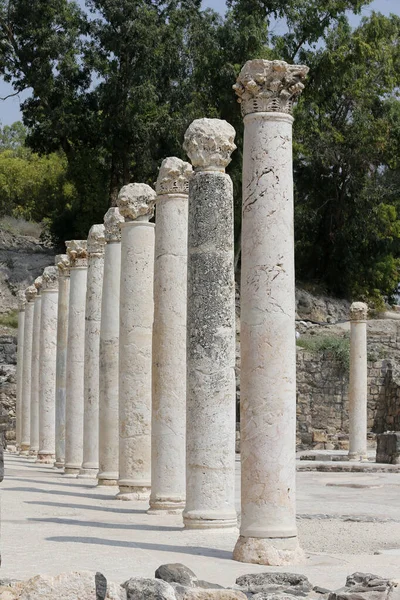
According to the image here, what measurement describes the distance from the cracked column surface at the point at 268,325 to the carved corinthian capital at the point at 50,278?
49.0ft

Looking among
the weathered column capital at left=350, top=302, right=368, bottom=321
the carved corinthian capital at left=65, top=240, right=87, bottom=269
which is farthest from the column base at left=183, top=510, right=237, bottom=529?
the weathered column capital at left=350, top=302, right=368, bottom=321

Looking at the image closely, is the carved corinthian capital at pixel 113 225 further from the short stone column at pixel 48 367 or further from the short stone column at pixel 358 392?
the short stone column at pixel 358 392

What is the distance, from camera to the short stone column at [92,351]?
18.5 m

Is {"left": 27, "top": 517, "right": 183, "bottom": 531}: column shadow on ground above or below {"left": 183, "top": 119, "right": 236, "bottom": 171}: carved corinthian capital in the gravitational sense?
below

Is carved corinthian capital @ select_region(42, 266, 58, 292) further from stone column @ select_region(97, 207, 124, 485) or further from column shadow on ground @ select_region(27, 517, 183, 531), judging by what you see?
column shadow on ground @ select_region(27, 517, 183, 531)

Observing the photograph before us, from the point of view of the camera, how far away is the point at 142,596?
257 inches

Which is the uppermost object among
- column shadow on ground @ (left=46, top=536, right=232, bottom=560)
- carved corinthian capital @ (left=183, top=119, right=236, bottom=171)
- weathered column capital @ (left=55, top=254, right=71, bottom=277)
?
weathered column capital @ (left=55, top=254, right=71, bottom=277)

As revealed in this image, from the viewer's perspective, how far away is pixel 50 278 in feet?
80.3

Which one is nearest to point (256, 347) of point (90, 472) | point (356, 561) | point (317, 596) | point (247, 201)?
point (247, 201)

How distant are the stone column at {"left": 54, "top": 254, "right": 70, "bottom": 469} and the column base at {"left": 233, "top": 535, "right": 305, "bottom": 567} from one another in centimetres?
1295

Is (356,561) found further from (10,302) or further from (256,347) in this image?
(10,302)

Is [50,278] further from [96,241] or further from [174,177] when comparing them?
[174,177]

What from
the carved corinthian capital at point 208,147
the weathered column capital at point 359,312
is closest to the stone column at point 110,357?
the carved corinthian capital at point 208,147

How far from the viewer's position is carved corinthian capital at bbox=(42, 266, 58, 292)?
24406 mm
